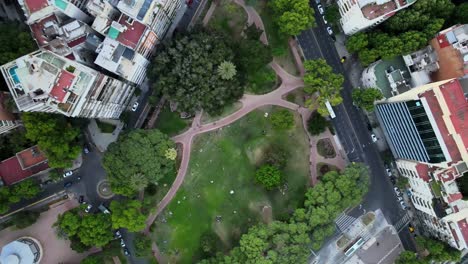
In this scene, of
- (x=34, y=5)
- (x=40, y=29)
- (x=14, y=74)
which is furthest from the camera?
(x=40, y=29)

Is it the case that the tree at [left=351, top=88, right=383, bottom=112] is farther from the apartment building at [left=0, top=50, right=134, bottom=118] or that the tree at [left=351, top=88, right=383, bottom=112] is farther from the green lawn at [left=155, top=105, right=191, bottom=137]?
the apartment building at [left=0, top=50, right=134, bottom=118]

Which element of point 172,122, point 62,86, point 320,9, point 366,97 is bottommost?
point 172,122

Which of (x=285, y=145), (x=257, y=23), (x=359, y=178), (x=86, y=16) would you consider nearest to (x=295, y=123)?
(x=285, y=145)

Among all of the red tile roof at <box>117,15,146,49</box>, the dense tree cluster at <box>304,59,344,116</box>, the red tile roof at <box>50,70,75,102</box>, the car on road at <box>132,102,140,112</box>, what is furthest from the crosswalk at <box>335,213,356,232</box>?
the red tile roof at <box>50,70,75,102</box>

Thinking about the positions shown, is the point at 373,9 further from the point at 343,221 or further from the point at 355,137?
the point at 343,221

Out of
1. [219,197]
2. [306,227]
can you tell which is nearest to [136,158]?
[219,197]

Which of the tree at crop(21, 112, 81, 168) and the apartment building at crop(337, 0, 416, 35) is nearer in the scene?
the apartment building at crop(337, 0, 416, 35)
